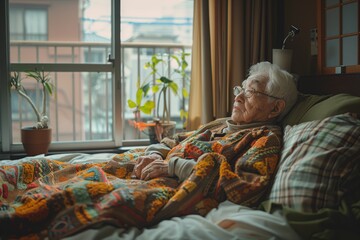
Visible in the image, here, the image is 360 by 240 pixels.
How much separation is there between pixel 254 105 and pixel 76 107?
109 inches

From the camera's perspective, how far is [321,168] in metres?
1.35

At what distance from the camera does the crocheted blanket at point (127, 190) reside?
4.07 feet

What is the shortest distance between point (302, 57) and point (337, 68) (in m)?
0.65

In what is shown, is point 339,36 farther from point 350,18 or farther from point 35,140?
point 35,140

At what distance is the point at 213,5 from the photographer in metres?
3.08

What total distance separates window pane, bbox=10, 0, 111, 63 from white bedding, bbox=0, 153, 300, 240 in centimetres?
280

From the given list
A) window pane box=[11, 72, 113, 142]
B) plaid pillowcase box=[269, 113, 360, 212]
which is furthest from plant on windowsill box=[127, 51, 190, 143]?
plaid pillowcase box=[269, 113, 360, 212]

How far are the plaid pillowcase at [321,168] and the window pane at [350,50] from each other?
88cm

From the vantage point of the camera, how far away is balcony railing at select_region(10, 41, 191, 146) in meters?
3.95

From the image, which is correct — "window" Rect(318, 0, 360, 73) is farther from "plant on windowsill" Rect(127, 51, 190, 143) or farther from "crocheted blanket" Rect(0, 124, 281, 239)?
"plant on windowsill" Rect(127, 51, 190, 143)

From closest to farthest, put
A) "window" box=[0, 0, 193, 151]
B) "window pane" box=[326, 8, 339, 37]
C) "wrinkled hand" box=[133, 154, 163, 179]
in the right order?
"wrinkled hand" box=[133, 154, 163, 179] < "window pane" box=[326, 8, 339, 37] < "window" box=[0, 0, 193, 151]

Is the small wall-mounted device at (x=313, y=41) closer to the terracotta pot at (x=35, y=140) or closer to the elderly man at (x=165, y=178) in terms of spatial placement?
the elderly man at (x=165, y=178)

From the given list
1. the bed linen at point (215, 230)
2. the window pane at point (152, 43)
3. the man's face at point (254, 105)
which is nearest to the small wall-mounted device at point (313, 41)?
the man's face at point (254, 105)

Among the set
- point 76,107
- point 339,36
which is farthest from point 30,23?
point 339,36
